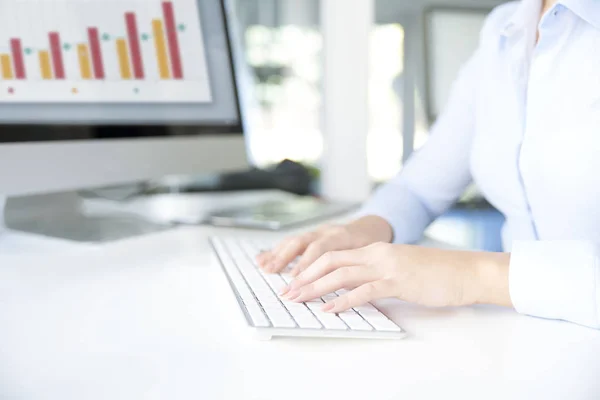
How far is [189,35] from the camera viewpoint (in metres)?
0.94

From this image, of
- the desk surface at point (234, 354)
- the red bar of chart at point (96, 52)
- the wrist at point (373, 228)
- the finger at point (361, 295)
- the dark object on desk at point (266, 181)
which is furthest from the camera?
the dark object on desk at point (266, 181)

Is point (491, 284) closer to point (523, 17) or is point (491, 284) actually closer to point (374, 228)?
point (374, 228)

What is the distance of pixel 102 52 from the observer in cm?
83

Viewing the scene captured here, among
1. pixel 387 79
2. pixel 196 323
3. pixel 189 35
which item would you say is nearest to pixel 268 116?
pixel 387 79

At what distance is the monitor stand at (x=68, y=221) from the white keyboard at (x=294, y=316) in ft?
1.18

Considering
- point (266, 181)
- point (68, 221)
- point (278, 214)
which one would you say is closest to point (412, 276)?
point (278, 214)

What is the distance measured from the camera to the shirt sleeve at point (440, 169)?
2.79 feet

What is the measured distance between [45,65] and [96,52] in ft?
0.25

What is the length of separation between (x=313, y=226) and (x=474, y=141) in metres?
0.30

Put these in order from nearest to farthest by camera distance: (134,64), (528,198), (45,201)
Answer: (528,198), (134,64), (45,201)

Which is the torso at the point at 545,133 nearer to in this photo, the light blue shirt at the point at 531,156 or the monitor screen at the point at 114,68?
the light blue shirt at the point at 531,156

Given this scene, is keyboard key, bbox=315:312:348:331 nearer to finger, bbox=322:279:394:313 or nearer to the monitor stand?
finger, bbox=322:279:394:313

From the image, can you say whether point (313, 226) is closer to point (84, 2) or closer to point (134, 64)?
point (134, 64)

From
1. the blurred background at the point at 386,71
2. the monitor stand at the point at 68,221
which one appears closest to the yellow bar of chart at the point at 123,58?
the monitor stand at the point at 68,221
